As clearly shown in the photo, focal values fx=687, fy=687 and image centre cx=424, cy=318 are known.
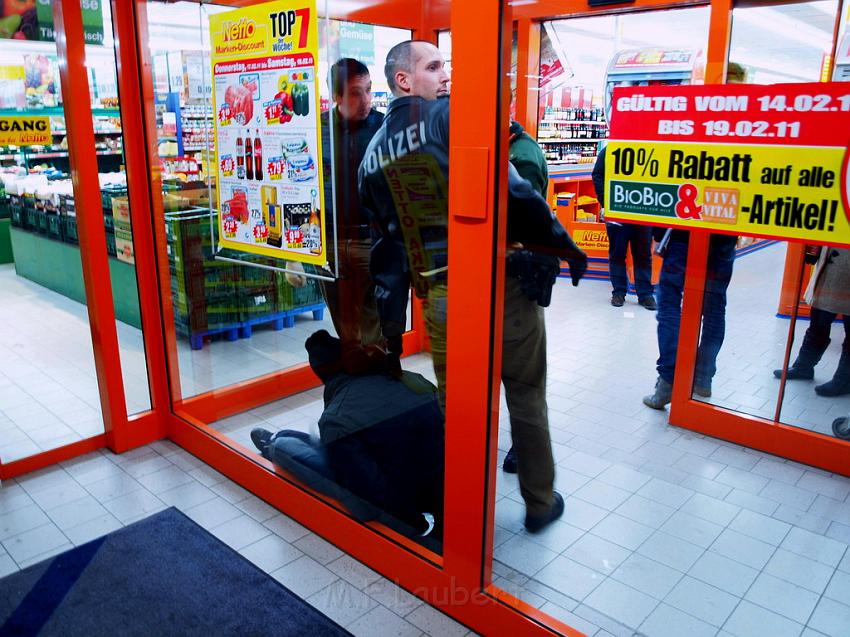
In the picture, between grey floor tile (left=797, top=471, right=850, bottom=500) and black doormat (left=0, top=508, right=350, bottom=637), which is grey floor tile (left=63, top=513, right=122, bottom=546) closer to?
black doormat (left=0, top=508, right=350, bottom=637)

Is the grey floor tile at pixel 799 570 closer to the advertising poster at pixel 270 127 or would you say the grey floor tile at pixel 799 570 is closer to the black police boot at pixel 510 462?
the black police boot at pixel 510 462

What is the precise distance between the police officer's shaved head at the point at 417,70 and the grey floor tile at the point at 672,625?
5.58 feet

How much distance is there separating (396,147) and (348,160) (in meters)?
0.28

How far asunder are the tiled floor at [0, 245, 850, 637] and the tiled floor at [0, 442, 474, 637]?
0.01 metres

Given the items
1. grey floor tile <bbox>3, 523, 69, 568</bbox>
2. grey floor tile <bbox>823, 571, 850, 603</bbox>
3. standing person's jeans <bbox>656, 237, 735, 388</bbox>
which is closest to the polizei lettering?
standing person's jeans <bbox>656, 237, 735, 388</bbox>

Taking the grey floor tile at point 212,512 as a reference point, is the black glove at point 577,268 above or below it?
above

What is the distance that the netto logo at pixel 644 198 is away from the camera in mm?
1707

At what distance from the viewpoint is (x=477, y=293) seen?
2.11 meters

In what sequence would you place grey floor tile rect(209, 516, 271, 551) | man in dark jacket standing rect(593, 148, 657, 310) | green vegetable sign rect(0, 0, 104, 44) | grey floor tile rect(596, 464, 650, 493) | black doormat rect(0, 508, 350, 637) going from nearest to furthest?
man in dark jacket standing rect(593, 148, 657, 310) → grey floor tile rect(596, 464, 650, 493) → black doormat rect(0, 508, 350, 637) → grey floor tile rect(209, 516, 271, 551) → green vegetable sign rect(0, 0, 104, 44)

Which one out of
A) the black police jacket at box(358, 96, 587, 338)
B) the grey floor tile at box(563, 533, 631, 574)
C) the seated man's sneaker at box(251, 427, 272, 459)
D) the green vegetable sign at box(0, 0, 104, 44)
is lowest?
the seated man's sneaker at box(251, 427, 272, 459)

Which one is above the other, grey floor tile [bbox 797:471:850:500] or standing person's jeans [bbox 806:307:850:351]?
standing person's jeans [bbox 806:307:850:351]

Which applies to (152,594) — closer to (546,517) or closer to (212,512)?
(212,512)

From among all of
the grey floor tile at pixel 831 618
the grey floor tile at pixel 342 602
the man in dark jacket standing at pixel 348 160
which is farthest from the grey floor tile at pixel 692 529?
the man in dark jacket standing at pixel 348 160

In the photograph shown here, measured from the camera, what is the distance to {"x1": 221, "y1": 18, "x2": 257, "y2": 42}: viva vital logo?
2.71m
